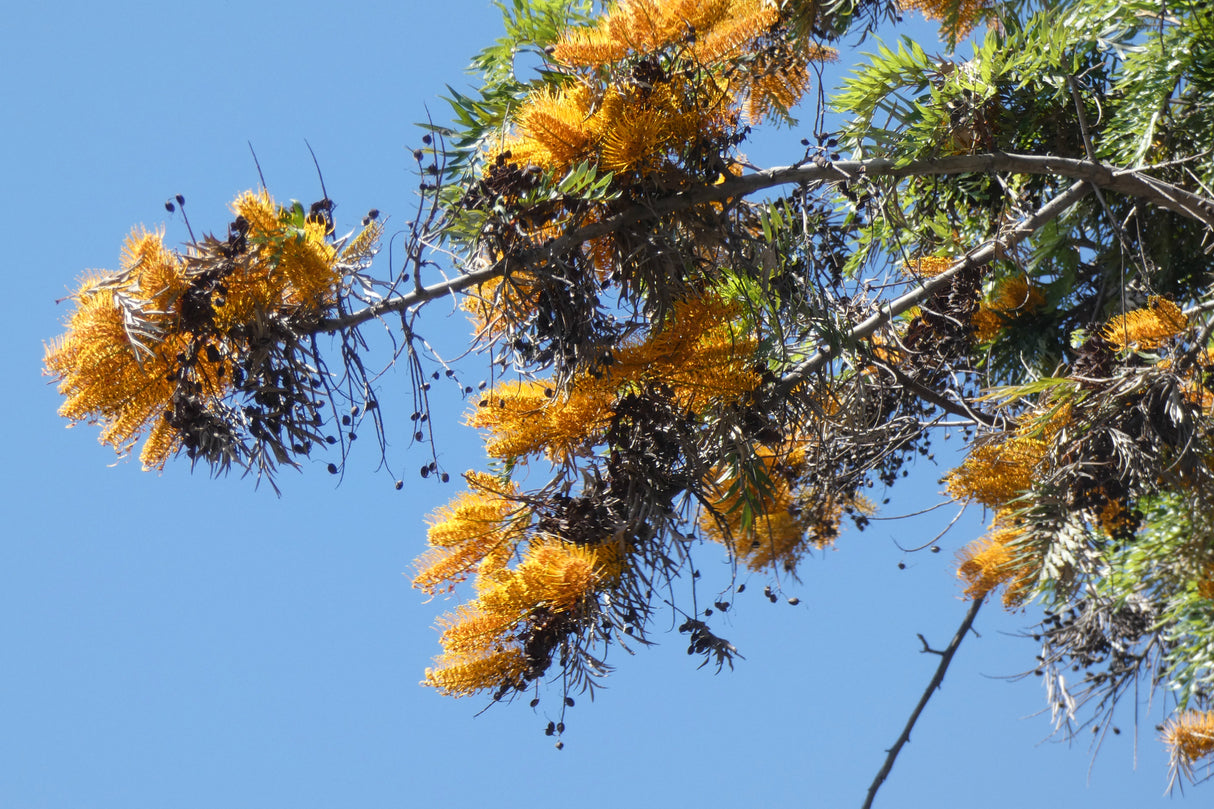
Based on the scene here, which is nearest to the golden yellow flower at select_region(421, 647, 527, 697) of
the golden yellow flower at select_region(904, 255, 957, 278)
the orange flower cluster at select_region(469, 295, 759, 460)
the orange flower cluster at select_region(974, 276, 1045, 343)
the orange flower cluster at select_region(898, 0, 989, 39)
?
the orange flower cluster at select_region(469, 295, 759, 460)

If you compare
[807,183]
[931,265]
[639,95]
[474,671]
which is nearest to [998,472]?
[931,265]

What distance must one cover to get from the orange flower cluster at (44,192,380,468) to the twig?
3.29 meters

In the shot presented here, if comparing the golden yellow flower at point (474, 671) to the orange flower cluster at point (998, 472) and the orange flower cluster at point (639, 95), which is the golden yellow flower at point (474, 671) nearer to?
the orange flower cluster at point (639, 95)

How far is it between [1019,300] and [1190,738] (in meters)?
2.22

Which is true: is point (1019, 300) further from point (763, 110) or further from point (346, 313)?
point (346, 313)

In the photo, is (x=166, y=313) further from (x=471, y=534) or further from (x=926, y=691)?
(x=926, y=691)

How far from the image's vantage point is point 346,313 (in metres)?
3.07

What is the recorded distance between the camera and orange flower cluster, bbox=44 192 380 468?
2.83 metres

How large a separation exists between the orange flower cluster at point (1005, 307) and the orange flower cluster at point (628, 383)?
8.52 feet

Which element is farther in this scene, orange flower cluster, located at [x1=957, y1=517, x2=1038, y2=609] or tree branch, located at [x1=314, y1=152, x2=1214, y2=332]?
orange flower cluster, located at [x1=957, y1=517, x2=1038, y2=609]

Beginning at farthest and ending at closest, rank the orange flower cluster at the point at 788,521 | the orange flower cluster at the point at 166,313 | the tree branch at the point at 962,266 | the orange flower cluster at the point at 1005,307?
the orange flower cluster at the point at 1005,307, the orange flower cluster at the point at 788,521, the tree branch at the point at 962,266, the orange flower cluster at the point at 166,313

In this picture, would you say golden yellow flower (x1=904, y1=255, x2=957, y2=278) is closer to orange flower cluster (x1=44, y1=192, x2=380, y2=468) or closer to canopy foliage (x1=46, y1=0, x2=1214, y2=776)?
canopy foliage (x1=46, y1=0, x2=1214, y2=776)

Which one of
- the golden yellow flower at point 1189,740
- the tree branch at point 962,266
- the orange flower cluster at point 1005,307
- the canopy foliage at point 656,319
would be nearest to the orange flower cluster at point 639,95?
the canopy foliage at point 656,319

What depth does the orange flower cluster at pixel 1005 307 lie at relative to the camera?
5.62 meters
